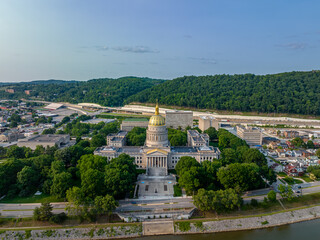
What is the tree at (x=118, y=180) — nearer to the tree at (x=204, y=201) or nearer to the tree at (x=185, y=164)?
the tree at (x=185, y=164)

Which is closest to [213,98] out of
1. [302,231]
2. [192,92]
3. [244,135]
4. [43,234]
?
[192,92]

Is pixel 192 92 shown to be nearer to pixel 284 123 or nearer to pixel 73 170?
pixel 284 123

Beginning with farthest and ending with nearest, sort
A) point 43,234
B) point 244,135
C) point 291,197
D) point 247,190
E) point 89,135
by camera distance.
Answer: point 89,135 → point 244,135 → point 247,190 → point 291,197 → point 43,234

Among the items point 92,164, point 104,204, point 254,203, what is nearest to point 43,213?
point 104,204

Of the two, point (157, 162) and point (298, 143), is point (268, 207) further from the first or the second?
point (298, 143)

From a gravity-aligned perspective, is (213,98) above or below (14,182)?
above

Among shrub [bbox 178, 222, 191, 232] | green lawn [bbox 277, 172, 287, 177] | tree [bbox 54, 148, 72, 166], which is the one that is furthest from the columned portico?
green lawn [bbox 277, 172, 287, 177]

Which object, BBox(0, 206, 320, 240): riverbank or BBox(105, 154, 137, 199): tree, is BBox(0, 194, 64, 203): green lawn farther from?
BBox(105, 154, 137, 199): tree
